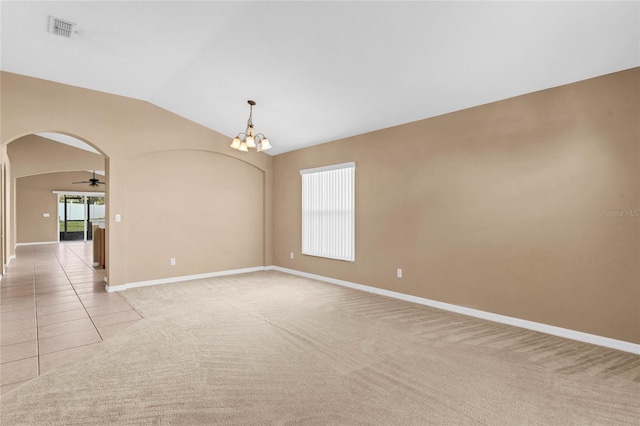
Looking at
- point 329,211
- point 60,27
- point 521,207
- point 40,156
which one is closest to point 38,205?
point 40,156

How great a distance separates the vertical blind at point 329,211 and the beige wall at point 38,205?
11.3m

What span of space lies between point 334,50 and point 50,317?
464 cm

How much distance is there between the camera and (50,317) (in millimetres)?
3986

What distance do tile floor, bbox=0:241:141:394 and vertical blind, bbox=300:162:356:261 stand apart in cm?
326

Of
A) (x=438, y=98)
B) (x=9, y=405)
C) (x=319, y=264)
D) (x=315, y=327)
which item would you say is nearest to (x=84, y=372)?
(x=9, y=405)

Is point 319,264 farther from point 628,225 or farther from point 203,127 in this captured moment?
point 628,225

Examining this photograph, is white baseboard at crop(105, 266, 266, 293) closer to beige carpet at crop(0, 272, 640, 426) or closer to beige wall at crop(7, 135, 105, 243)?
beige carpet at crop(0, 272, 640, 426)

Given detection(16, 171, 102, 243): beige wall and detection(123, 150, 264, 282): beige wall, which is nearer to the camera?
detection(123, 150, 264, 282): beige wall

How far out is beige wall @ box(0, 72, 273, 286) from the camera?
450cm

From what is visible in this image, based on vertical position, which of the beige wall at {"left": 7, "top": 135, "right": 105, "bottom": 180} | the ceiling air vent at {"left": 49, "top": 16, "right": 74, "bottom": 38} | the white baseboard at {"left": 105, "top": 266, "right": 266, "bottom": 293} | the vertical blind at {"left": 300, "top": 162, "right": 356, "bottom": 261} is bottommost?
the white baseboard at {"left": 105, "top": 266, "right": 266, "bottom": 293}

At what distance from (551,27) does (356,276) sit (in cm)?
413

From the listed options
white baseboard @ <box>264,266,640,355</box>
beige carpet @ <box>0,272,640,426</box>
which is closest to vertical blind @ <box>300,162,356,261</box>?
white baseboard @ <box>264,266,640,355</box>

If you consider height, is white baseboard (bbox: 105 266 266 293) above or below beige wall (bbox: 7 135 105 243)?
below

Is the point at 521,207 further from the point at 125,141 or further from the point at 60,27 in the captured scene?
the point at 125,141
